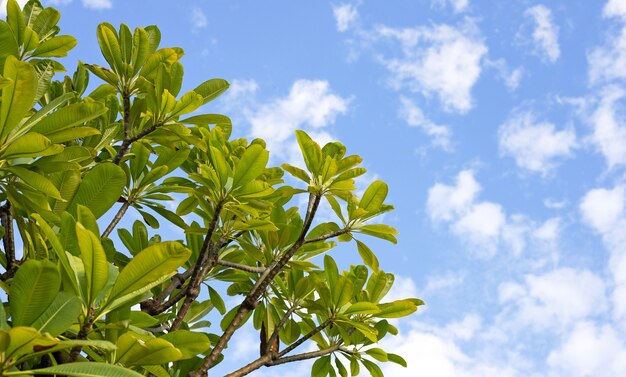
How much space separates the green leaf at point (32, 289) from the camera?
5.25 ft

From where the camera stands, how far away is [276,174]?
3.20m

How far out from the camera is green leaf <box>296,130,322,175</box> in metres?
2.69

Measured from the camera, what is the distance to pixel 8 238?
8.41ft

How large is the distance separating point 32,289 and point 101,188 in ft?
1.90

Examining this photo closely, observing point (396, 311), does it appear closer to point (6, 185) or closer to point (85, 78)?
point (6, 185)

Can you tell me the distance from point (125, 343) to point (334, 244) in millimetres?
1518

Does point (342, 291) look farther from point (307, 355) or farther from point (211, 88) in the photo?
point (211, 88)

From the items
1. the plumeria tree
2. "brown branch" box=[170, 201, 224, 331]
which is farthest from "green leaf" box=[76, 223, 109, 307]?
"brown branch" box=[170, 201, 224, 331]

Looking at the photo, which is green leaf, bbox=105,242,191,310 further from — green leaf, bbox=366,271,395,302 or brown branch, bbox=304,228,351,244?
green leaf, bbox=366,271,395,302

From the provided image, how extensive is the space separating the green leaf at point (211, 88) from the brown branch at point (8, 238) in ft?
2.99

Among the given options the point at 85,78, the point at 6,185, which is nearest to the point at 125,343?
the point at 6,185

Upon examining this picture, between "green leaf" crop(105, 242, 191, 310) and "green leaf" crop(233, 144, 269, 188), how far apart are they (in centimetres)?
76

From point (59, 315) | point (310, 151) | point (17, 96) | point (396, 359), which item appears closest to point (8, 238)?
point (17, 96)

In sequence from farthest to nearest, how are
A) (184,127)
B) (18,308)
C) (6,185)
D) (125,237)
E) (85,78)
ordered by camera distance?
(85,78), (125,237), (184,127), (6,185), (18,308)
